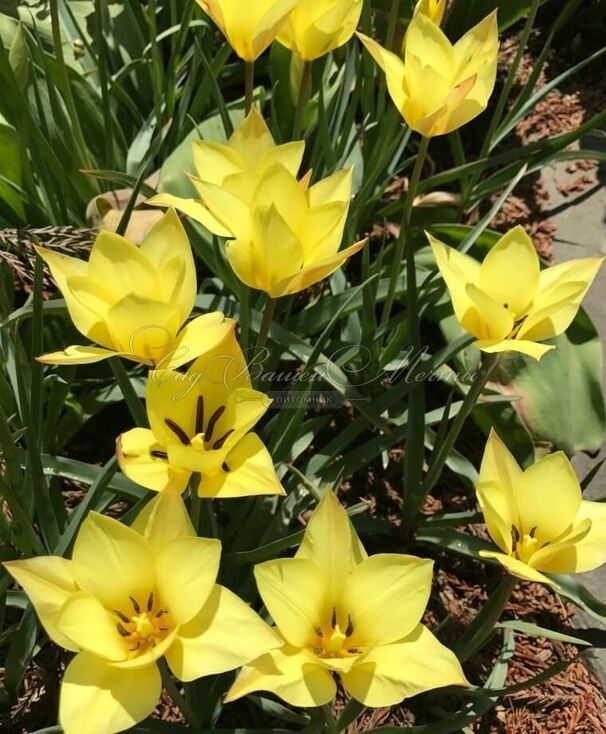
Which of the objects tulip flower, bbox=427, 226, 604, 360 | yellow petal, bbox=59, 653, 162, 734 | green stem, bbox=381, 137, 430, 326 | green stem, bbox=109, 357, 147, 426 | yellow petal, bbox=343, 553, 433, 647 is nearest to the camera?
yellow petal, bbox=59, 653, 162, 734

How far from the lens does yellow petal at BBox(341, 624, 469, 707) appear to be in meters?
0.75

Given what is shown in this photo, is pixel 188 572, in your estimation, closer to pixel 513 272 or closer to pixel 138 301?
pixel 138 301

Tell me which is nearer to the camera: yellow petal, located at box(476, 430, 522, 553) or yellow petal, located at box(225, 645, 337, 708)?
yellow petal, located at box(225, 645, 337, 708)

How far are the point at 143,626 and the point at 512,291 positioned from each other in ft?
1.94

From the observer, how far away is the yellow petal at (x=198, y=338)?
0.83m

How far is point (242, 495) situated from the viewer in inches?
→ 32.6

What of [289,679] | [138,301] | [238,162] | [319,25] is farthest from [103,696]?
[319,25]

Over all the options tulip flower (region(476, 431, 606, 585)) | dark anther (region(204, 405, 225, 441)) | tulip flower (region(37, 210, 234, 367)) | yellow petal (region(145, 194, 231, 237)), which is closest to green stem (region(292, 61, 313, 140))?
yellow petal (region(145, 194, 231, 237))

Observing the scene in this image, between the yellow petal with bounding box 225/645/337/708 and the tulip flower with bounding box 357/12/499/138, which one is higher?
the tulip flower with bounding box 357/12/499/138

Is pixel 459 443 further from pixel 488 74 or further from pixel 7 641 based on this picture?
pixel 7 641

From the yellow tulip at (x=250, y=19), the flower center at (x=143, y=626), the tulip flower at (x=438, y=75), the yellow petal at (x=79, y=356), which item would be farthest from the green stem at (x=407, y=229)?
the flower center at (x=143, y=626)

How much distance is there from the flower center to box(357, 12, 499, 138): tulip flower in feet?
2.38

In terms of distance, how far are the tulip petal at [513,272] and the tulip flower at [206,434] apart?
1.12ft

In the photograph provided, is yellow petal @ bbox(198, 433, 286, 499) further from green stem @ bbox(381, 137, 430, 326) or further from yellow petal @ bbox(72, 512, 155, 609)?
green stem @ bbox(381, 137, 430, 326)
